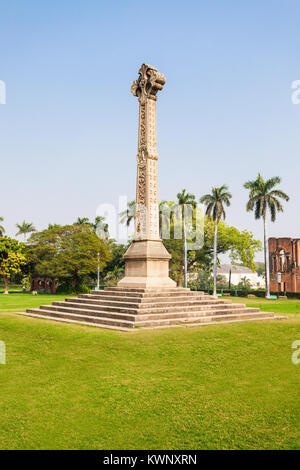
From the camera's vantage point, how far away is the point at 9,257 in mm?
45844

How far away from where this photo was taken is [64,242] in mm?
46312

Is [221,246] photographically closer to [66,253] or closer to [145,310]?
[66,253]

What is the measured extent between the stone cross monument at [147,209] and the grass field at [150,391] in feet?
18.7

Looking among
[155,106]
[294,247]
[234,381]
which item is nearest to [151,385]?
[234,381]

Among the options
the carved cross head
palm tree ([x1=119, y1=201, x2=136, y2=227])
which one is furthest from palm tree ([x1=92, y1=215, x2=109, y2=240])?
the carved cross head

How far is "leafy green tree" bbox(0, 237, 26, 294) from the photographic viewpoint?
1793 inches

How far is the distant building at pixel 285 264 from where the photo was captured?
4869 cm

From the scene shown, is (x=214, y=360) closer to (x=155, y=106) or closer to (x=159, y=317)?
(x=159, y=317)

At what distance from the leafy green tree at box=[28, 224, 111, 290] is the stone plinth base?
26811 millimetres

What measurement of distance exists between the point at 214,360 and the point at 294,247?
43.2 m

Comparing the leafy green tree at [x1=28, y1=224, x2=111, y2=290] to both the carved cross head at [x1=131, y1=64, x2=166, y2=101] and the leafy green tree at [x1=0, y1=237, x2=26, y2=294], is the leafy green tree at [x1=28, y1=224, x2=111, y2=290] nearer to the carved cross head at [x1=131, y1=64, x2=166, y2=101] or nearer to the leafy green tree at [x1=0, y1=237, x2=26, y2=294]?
the leafy green tree at [x1=0, y1=237, x2=26, y2=294]

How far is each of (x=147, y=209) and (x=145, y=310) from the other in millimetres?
5548

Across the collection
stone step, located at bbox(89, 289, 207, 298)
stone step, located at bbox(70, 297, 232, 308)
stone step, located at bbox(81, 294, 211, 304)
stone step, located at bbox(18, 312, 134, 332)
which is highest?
stone step, located at bbox(89, 289, 207, 298)

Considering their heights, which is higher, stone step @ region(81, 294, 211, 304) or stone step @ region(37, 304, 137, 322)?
stone step @ region(81, 294, 211, 304)
